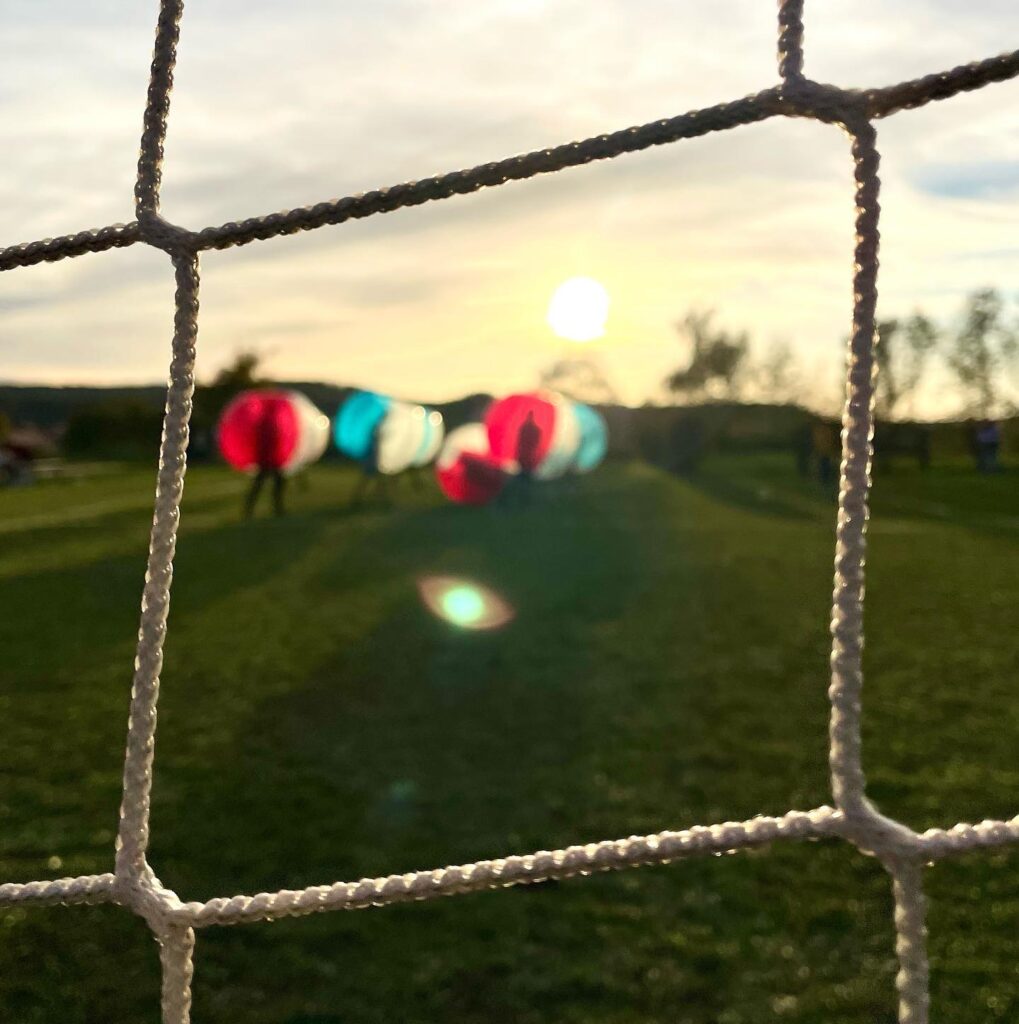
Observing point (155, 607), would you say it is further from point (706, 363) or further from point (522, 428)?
point (706, 363)

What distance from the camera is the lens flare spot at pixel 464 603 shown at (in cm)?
302

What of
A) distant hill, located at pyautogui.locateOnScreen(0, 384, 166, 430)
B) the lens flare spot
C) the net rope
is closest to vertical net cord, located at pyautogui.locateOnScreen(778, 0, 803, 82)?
the net rope

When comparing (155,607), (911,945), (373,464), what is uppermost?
(155,607)

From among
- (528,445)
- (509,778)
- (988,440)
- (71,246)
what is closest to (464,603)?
(509,778)

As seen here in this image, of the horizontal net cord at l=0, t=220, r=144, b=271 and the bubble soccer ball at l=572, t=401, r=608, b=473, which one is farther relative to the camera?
the bubble soccer ball at l=572, t=401, r=608, b=473

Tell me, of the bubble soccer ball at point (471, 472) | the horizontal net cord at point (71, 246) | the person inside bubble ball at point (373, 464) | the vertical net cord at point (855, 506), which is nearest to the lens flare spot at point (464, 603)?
the horizontal net cord at point (71, 246)

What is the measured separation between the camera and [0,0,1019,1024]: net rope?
67cm

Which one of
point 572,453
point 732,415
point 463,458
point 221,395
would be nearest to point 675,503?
point 572,453

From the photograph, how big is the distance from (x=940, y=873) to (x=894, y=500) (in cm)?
720

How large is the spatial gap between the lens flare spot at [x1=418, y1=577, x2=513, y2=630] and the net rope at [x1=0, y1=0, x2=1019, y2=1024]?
210 cm

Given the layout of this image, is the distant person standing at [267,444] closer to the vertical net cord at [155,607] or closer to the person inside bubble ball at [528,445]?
the person inside bubble ball at [528,445]

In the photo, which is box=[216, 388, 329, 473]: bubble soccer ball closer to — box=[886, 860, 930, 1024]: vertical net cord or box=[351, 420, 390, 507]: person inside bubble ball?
box=[351, 420, 390, 507]: person inside bubble ball

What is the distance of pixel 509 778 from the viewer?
5.59ft

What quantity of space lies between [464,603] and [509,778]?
163 centimetres
